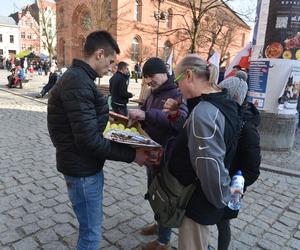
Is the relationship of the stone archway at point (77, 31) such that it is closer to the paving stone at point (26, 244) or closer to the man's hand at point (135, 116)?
the paving stone at point (26, 244)

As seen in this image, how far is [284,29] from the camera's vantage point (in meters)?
6.81

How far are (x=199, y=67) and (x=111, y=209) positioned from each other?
2698 mm

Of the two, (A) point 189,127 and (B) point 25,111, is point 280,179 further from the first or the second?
(B) point 25,111

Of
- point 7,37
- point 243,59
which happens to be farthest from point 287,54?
point 7,37

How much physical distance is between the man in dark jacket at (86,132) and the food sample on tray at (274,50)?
5.76 metres

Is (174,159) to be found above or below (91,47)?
below

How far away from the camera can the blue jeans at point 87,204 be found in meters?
2.28

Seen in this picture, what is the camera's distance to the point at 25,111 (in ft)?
36.1

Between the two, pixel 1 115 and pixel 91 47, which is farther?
pixel 1 115

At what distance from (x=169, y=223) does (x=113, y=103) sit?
5.91m

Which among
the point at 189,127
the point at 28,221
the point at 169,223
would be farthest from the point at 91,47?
the point at 28,221

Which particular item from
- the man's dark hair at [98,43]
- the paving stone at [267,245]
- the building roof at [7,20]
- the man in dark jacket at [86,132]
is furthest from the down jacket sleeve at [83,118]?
the building roof at [7,20]

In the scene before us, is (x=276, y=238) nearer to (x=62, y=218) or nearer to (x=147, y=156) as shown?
(x=147, y=156)

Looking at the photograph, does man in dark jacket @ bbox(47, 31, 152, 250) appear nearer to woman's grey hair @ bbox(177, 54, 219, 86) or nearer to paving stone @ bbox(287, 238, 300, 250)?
woman's grey hair @ bbox(177, 54, 219, 86)
